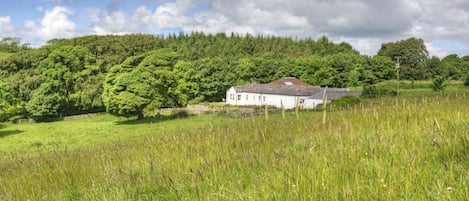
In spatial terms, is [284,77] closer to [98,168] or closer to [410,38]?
[410,38]

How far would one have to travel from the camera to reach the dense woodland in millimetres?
50812

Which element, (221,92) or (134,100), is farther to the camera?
(221,92)

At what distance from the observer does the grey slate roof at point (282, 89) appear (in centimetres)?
6606

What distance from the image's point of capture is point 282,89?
70125 mm

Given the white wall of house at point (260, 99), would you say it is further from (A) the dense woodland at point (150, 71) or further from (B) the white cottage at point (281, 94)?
(A) the dense woodland at point (150, 71)

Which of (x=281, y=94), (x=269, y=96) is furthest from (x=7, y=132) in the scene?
(x=281, y=94)

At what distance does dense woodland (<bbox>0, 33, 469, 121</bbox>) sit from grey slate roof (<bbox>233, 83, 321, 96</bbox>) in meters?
9.88

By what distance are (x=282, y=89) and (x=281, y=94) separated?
129 centimetres

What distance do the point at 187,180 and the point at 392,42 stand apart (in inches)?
4951

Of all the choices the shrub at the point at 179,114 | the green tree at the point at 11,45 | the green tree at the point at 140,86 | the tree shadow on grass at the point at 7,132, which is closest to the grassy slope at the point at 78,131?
the tree shadow on grass at the point at 7,132

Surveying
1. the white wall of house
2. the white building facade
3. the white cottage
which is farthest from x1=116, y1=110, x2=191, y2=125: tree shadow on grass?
the white wall of house

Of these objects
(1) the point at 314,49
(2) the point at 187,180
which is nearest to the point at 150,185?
(2) the point at 187,180

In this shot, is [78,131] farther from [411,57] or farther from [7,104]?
[411,57]

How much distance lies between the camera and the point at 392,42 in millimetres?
116188
